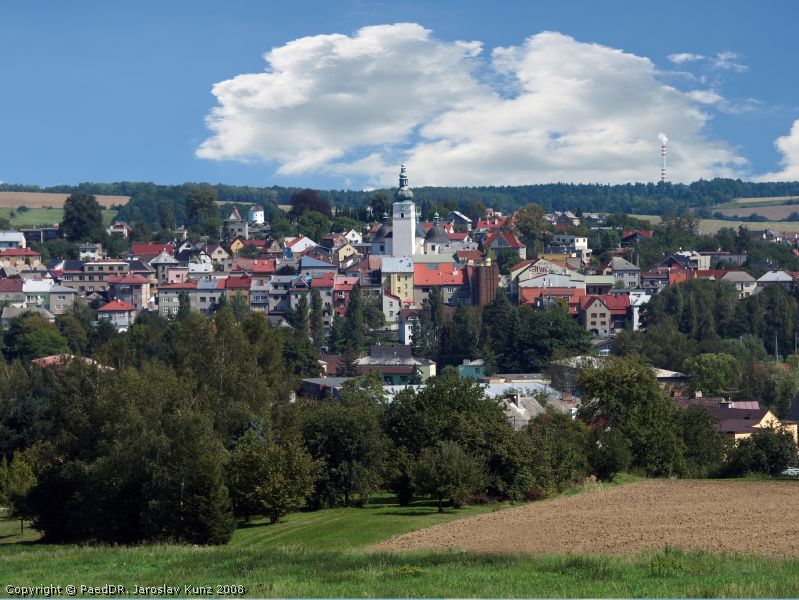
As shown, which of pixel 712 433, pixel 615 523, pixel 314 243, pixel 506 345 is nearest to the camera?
pixel 615 523

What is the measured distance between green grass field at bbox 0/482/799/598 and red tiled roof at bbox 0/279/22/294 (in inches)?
3934

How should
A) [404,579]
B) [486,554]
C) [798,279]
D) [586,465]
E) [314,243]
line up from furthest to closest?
[314,243] → [798,279] → [586,465] → [486,554] → [404,579]

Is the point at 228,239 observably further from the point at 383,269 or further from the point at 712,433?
the point at 712,433

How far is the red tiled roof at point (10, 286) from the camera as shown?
125 metres

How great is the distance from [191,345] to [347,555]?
26551 millimetres

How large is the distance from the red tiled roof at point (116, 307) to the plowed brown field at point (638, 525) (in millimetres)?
83347

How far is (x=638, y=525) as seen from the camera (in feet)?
103

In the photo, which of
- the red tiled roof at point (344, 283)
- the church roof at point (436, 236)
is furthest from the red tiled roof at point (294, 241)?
the red tiled roof at point (344, 283)

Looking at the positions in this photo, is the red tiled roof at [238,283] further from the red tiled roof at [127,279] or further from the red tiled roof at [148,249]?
the red tiled roof at [148,249]

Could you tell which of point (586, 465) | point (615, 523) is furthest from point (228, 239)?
point (615, 523)

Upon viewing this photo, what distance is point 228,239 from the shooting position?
156 metres

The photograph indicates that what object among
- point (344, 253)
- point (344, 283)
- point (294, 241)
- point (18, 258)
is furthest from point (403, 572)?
point (18, 258)

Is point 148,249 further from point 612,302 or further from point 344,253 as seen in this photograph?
point 612,302

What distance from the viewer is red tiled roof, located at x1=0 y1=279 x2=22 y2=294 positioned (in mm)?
125000
